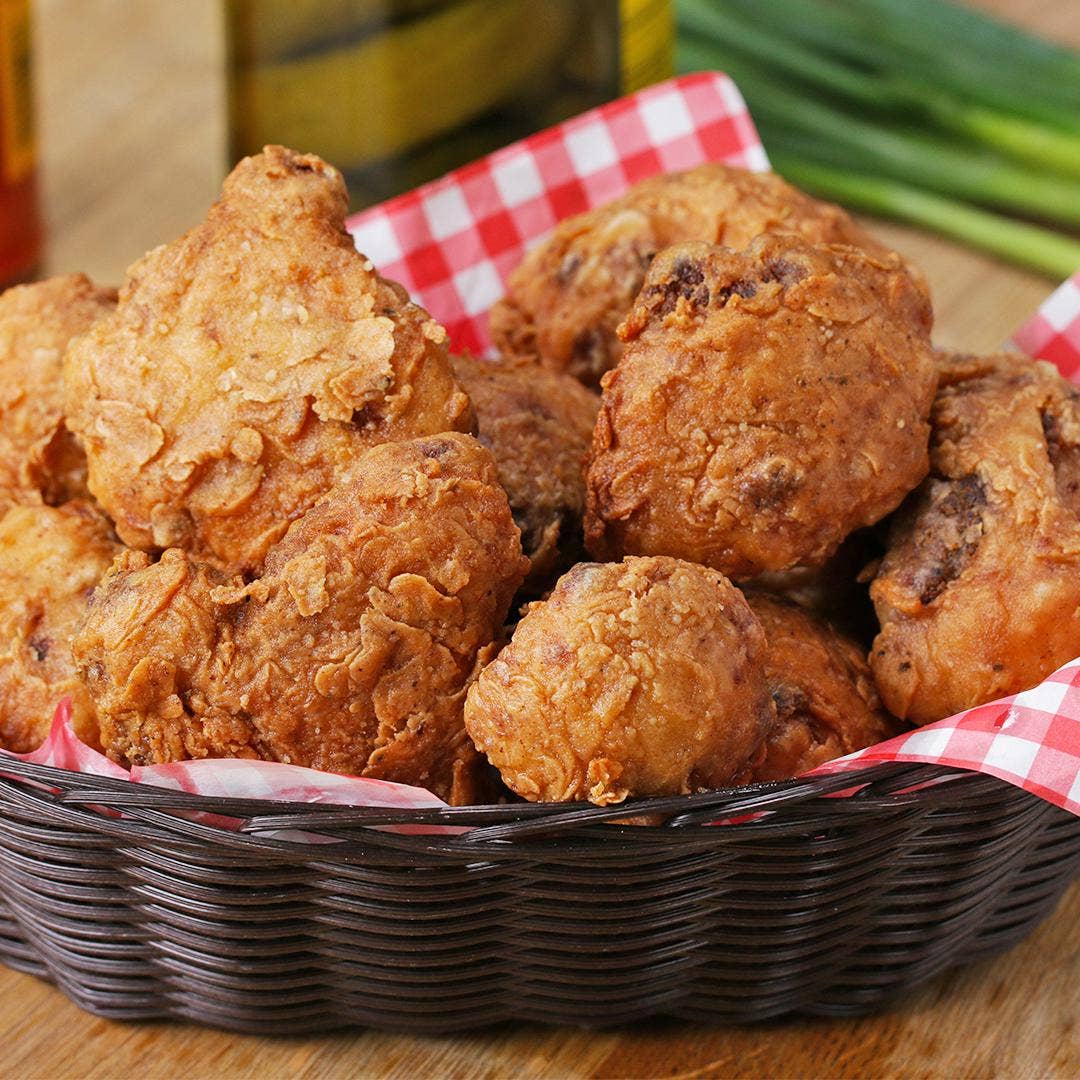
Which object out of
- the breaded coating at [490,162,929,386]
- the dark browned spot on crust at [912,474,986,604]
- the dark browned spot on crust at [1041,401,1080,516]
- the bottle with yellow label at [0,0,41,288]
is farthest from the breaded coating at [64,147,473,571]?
the bottle with yellow label at [0,0,41,288]

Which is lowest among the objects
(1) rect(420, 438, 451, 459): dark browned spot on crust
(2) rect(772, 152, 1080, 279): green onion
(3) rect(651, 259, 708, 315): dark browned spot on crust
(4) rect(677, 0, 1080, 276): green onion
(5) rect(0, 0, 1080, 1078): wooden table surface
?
(5) rect(0, 0, 1080, 1078): wooden table surface

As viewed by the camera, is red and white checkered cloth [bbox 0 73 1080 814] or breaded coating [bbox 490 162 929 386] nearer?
breaded coating [bbox 490 162 929 386]

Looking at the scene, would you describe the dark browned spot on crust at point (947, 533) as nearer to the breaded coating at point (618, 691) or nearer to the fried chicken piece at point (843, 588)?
the fried chicken piece at point (843, 588)

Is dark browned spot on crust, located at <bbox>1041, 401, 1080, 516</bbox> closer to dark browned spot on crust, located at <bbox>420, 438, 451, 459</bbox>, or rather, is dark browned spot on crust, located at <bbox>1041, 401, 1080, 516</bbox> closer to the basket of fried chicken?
the basket of fried chicken

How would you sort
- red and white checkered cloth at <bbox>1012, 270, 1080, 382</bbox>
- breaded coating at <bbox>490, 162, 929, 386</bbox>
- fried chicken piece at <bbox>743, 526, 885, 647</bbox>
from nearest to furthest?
fried chicken piece at <bbox>743, 526, 885, 647</bbox>, breaded coating at <bbox>490, 162, 929, 386</bbox>, red and white checkered cloth at <bbox>1012, 270, 1080, 382</bbox>

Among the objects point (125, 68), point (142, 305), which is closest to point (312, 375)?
point (142, 305)

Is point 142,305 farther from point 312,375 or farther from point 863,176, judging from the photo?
point 863,176
